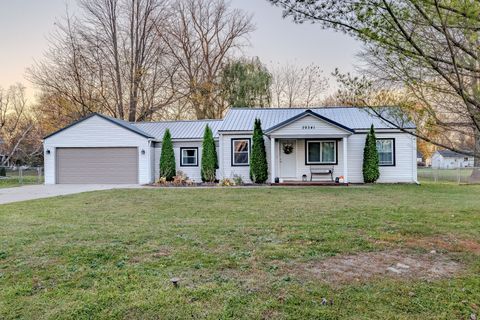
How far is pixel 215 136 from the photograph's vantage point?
1833 cm

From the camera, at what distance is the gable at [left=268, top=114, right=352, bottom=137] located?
16.0m

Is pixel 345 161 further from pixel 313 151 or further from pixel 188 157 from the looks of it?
pixel 188 157

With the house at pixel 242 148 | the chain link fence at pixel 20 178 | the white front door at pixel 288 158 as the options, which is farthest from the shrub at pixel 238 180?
the chain link fence at pixel 20 178

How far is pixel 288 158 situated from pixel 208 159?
13.5 feet

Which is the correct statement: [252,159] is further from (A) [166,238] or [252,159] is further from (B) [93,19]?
(B) [93,19]

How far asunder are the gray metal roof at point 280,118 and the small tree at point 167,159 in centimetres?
291

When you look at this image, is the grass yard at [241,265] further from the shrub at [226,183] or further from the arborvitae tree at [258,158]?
the arborvitae tree at [258,158]

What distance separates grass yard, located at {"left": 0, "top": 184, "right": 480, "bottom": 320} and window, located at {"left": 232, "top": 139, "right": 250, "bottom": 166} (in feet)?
31.8

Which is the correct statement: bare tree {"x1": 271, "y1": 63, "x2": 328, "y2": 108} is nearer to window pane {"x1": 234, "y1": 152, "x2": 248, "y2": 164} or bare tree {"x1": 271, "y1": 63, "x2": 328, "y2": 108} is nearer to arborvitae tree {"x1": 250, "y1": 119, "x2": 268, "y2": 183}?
window pane {"x1": 234, "y1": 152, "x2": 248, "y2": 164}

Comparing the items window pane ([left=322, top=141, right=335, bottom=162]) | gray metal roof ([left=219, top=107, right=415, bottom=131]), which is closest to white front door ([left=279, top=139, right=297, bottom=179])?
gray metal roof ([left=219, top=107, right=415, bottom=131])

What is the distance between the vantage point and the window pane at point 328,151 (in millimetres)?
16844

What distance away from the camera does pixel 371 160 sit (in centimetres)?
1599

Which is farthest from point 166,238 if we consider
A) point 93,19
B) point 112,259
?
point 93,19

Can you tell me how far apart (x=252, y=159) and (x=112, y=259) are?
→ 1248 cm
